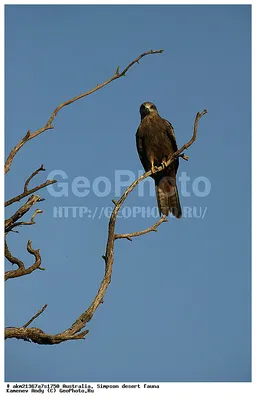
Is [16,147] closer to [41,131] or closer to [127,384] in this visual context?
[41,131]

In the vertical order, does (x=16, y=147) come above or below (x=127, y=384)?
above

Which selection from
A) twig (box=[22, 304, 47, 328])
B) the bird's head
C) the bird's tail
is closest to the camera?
twig (box=[22, 304, 47, 328])

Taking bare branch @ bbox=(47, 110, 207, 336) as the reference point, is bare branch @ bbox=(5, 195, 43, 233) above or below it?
above

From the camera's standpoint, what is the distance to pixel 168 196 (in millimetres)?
9414

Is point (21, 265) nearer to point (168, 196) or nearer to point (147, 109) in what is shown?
point (168, 196)

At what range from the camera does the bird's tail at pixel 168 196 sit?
9.28 meters

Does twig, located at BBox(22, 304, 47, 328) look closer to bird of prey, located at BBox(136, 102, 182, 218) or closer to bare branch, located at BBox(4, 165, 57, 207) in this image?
bare branch, located at BBox(4, 165, 57, 207)

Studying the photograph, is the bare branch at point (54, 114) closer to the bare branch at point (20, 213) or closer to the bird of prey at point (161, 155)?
the bare branch at point (20, 213)

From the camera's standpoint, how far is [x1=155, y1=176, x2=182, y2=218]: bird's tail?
928 cm

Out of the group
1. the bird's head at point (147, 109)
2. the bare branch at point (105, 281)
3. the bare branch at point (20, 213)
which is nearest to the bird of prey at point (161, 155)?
the bird's head at point (147, 109)

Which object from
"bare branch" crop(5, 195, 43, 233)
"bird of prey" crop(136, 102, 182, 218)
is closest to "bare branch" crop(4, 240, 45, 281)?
"bare branch" crop(5, 195, 43, 233)

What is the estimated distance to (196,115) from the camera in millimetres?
6828
